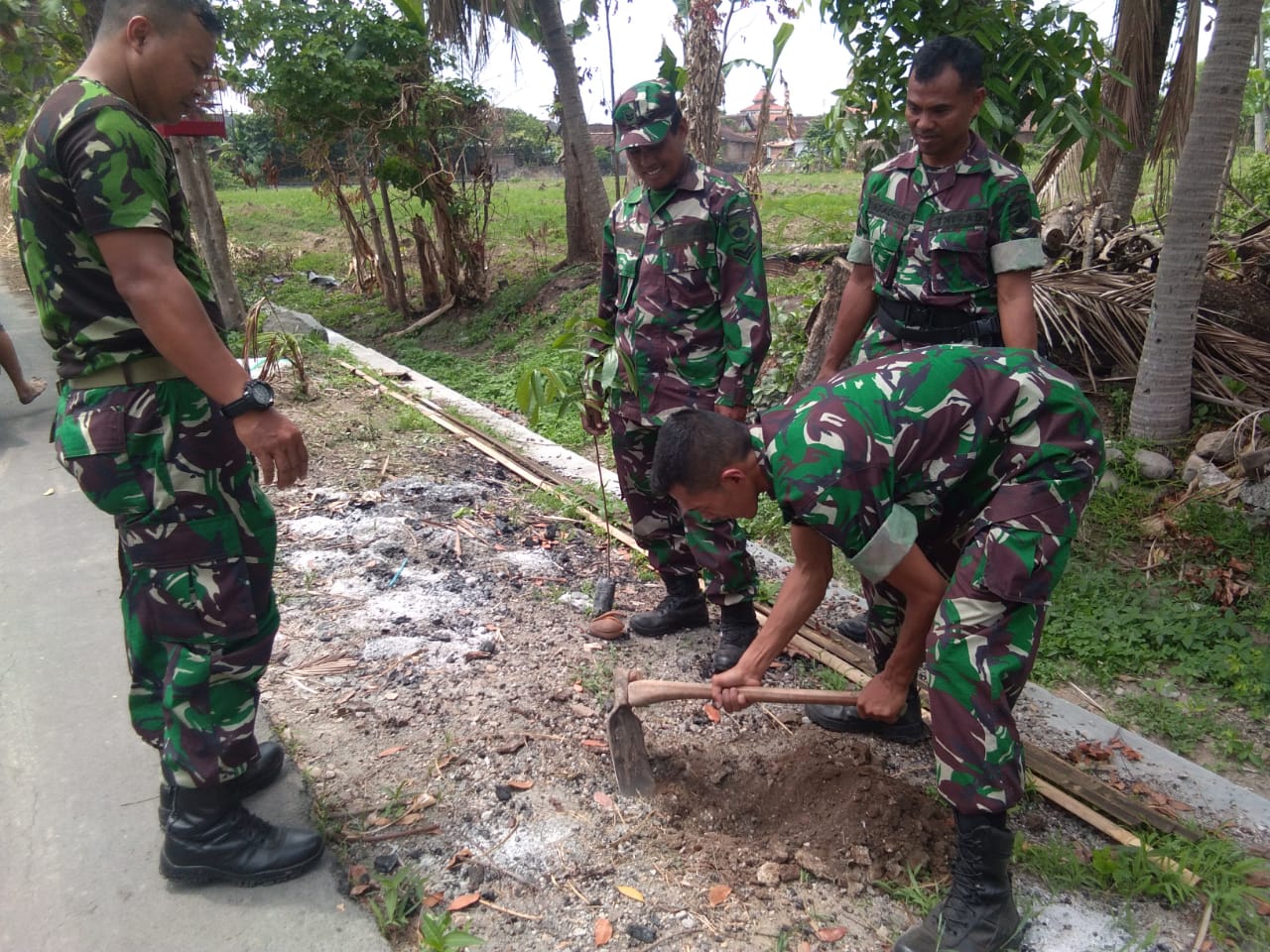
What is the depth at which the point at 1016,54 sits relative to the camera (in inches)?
142

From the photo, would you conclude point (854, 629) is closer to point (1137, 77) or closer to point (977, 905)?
point (977, 905)

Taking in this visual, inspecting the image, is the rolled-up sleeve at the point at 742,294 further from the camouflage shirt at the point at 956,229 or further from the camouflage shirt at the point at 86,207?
the camouflage shirt at the point at 86,207

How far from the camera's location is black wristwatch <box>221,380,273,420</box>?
6.18 ft

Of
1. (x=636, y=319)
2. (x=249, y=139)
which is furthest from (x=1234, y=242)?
(x=249, y=139)

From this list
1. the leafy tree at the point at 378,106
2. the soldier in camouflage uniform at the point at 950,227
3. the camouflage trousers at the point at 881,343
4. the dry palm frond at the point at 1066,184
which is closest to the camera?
the soldier in camouflage uniform at the point at 950,227

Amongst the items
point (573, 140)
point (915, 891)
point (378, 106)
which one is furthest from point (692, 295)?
point (378, 106)

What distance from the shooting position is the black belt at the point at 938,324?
111 inches

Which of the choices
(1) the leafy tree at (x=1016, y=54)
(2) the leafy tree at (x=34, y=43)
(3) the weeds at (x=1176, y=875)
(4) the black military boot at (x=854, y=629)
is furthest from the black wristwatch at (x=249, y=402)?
(2) the leafy tree at (x=34, y=43)

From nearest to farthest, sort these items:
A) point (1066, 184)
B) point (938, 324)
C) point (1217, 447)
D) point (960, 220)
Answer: point (960, 220)
point (938, 324)
point (1217, 447)
point (1066, 184)

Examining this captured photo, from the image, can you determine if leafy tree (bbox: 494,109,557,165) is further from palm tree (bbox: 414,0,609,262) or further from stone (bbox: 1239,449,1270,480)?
stone (bbox: 1239,449,1270,480)

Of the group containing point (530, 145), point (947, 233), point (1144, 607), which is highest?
Result: point (530, 145)

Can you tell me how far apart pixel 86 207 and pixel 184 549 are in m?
0.76

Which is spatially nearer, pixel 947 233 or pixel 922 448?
pixel 922 448

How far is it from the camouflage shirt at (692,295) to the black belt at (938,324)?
0.44 metres
